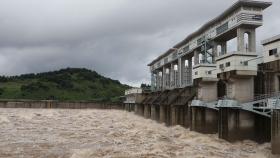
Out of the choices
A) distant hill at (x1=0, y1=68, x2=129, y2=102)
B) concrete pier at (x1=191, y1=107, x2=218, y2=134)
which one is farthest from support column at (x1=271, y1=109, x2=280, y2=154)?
distant hill at (x1=0, y1=68, x2=129, y2=102)

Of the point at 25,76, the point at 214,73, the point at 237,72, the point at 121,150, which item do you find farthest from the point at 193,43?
the point at 25,76

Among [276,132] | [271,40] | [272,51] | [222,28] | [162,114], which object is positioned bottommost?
[162,114]

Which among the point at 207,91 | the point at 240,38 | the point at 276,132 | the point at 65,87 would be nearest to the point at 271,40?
the point at 240,38

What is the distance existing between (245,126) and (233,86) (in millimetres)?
2861

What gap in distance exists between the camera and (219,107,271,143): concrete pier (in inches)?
960

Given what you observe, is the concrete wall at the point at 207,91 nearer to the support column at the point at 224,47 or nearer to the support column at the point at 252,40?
the support column at the point at 252,40

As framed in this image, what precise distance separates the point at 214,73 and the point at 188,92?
6.57 m

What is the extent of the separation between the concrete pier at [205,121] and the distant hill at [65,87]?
57.8 meters

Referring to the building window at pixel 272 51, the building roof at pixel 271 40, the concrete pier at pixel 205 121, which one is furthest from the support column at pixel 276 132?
the concrete pier at pixel 205 121

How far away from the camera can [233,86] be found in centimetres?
2530

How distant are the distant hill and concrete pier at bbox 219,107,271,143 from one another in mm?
64108

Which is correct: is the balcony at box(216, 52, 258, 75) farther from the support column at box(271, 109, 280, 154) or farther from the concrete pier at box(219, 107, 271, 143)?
the support column at box(271, 109, 280, 154)

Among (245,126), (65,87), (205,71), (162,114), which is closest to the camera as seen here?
(245,126)

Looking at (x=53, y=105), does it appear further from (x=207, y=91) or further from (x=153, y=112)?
(x=207, y=91)
